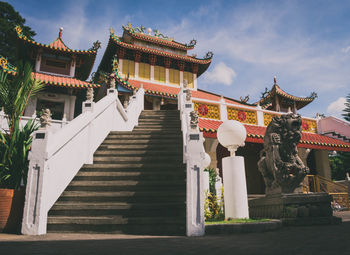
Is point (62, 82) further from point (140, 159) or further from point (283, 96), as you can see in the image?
point (283, 96)

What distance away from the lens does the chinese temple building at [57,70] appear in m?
20.0

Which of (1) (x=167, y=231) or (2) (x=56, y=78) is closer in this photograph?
(1) (x=167, y=231)

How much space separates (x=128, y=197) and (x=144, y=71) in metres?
18.4

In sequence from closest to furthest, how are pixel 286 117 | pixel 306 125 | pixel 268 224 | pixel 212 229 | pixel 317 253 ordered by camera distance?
1. pixel 317 253
2. pixel 212 229
3. pixel 268 224
4. pixel 286 117
5. pixel 306 125

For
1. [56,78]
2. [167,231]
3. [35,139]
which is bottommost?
[167,231]

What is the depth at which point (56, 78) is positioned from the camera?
20750 millimetres

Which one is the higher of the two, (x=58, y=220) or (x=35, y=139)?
(x=35, y=139)

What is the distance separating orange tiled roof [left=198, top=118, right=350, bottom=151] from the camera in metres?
12.1

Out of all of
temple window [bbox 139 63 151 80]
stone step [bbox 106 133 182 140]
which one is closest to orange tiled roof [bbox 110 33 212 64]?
temple window [bbox 139 63 151 80]

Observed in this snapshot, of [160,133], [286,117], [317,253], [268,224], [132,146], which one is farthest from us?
[160,133]

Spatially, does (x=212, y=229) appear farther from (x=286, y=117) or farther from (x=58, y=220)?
(x=286, y=117)

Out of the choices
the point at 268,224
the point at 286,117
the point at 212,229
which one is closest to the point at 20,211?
the point at 212,229

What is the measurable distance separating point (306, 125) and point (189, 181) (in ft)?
44.3

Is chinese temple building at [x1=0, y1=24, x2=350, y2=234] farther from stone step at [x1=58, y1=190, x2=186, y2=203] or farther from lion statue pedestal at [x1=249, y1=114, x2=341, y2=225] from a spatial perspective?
lion statue pedestal at [x1=249, y1=114, x2=341, y2=225]
